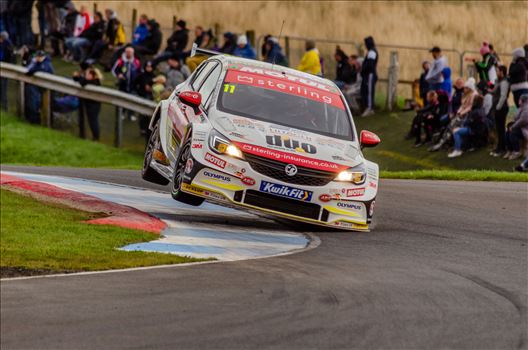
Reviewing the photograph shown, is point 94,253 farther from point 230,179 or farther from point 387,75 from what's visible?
point 387,75

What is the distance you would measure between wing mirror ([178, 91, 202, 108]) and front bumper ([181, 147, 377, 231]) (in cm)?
89

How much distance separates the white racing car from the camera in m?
12.2

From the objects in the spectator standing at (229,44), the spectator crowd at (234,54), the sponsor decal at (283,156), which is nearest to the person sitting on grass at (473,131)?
the spectator crowd at (234,54)

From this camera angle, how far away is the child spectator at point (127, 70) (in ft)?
89.3

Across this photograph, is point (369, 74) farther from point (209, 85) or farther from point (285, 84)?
point (209, 85)

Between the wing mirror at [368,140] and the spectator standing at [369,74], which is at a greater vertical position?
the wing mirror at [368,140]

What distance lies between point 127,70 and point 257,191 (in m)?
15.7

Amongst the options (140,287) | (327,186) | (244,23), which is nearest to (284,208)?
(327,186)

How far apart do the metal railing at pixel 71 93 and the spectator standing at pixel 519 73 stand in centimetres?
760

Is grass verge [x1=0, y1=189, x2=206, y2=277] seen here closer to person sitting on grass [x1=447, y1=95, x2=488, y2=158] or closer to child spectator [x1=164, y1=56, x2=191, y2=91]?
person sitting on grass [x1=447, y1=95, x2=488, y2=158]

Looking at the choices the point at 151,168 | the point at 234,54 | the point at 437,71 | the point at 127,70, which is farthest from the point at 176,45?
the point at 151,168

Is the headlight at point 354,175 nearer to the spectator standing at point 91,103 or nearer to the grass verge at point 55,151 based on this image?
the grass verge at point 55,151

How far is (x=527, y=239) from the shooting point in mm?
12766

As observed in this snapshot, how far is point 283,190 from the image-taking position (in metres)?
12.2
